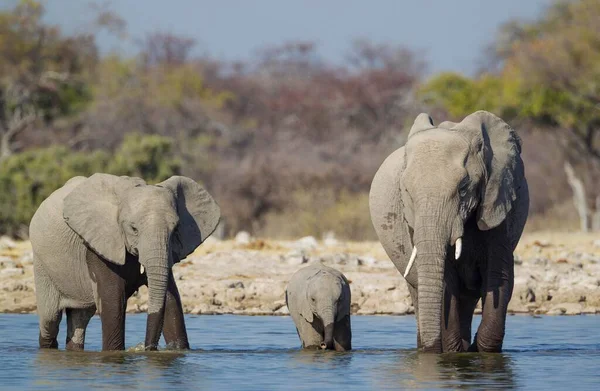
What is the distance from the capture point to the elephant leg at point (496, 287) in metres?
9.98

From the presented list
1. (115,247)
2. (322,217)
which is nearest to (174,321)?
(115,247)

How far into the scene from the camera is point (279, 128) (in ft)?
167

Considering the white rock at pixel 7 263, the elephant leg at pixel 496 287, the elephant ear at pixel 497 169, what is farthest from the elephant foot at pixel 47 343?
the white rock at pixel 7 263

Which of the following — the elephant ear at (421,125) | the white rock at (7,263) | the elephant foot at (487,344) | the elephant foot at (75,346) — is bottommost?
the elephant foot at (75,346)

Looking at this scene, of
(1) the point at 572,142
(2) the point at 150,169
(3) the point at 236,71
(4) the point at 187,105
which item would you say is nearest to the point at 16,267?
(2) the point at 150,169

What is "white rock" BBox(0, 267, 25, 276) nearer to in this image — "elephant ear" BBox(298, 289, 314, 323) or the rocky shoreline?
the rocky shoreline

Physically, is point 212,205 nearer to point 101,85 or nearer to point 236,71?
point 101,85

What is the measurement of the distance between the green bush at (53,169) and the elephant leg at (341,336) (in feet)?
48.5

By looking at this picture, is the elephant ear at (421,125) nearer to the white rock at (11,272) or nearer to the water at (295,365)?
the water at (295,365)

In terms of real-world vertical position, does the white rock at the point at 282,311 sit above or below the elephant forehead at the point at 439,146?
below

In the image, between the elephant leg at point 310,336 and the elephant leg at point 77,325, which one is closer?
the elephant leg at point 77,325

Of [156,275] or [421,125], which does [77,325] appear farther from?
[421,125]

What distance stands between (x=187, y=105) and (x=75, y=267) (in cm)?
3111

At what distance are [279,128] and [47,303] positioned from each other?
39353mm
